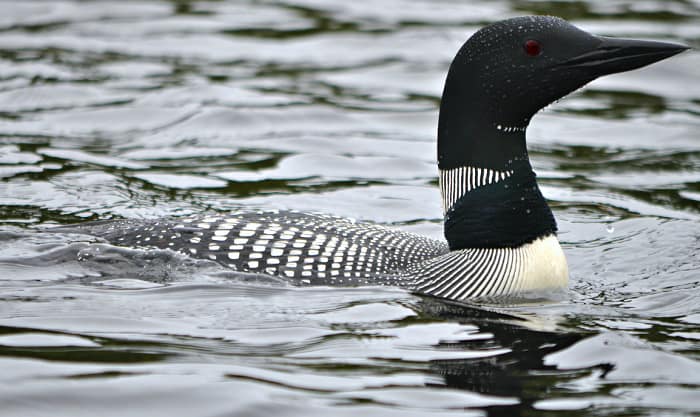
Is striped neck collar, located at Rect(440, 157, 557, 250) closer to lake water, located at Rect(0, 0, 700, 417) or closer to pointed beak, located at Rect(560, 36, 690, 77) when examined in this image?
lake water, located at Rect(0, 0, 700, 417)

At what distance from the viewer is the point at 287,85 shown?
10.7 metres

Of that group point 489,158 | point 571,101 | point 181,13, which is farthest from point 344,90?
point 489,158

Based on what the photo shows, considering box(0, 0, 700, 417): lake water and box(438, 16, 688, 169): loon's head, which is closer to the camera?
box(0, 0, 700, 417): lake water

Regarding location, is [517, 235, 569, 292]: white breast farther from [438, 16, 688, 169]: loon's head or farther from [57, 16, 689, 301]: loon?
[438, 16, 688, 169]: loon's head

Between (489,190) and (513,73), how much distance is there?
0.54 meters

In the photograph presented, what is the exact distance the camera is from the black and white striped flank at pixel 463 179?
225 inches

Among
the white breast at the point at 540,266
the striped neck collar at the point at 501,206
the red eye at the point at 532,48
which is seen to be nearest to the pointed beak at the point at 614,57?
the red eye at the point at 532,48

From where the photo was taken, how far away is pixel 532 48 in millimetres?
5664

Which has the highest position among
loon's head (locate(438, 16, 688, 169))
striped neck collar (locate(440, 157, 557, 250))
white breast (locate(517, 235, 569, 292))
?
loon's head (locate(438, 16, 688, 169))

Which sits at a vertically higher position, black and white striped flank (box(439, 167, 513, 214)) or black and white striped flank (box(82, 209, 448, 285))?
black and white striped flank (box(439, 167, 513, 214))

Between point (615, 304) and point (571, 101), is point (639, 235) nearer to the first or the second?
→ point (615, 304)

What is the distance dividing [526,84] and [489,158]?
38 centimetres

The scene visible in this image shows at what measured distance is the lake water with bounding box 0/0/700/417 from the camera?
4516mm

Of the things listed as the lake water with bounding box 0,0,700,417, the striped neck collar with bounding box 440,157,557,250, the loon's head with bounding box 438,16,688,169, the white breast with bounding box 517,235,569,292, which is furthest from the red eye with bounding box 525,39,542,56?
the lake water with bounding box 0,0,700,417
